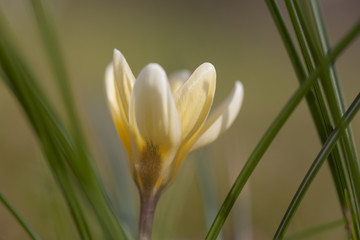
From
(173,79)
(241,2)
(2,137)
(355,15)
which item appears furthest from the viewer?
(241,2)

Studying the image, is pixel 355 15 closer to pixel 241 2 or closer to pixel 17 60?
pixel 241 2

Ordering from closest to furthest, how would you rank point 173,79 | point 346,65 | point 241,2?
point 173,79 < point 346,65 < point 241,2

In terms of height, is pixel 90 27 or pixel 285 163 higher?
pixel 90 27

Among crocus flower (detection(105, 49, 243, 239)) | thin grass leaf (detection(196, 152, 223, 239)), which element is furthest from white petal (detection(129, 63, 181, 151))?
thin grass leaf (detection(196, 152, 223, 239))

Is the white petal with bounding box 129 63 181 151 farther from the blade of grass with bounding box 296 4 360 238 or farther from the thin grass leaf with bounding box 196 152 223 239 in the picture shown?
the thin grass leaf with bounding box 196 152 223 239

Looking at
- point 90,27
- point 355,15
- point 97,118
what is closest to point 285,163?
point 97,118

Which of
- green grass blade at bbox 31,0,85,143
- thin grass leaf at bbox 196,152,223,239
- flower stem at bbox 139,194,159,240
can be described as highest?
green grass blade at bbox 31,0,85,143

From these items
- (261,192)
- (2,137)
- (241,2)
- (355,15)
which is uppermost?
(241,2)
